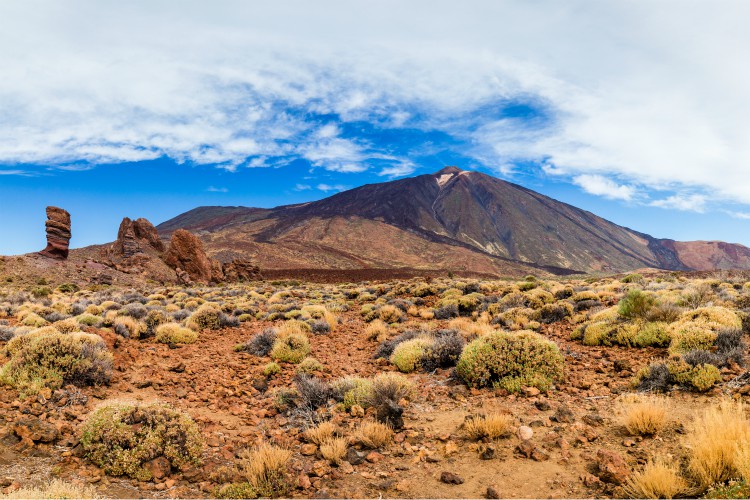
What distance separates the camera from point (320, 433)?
6219mm

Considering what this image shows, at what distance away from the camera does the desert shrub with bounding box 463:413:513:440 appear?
19.0 ft

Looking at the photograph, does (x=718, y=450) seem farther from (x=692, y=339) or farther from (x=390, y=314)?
(x=390, y=314)

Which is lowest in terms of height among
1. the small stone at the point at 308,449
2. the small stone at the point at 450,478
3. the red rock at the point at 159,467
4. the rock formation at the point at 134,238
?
the red rock at the point at 159,467

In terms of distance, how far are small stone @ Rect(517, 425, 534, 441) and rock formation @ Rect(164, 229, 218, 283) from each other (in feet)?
153

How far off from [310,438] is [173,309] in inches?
571

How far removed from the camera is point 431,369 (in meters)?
9.52

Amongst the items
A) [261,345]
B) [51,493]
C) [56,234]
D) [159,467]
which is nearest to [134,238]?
[56,234]

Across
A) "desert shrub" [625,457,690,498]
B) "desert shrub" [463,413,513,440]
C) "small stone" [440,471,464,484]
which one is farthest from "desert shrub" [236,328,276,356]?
"desert shrub" [625,457,690,498]

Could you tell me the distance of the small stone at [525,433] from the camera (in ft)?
18.7

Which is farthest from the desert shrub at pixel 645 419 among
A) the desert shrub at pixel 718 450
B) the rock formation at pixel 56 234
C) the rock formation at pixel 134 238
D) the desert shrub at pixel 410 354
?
the rock formation at pixel 134 238

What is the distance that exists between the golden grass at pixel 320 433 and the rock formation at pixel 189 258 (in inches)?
1769

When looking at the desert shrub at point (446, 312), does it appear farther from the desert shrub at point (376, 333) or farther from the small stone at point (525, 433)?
the small stone at point (525, 433)

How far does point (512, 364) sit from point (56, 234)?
47953 mm

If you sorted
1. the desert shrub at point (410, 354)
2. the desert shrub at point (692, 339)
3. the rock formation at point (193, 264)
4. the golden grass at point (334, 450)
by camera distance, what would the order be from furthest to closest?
the rock formation at point (193, 264)
the desert shrub at point (410, 354)
the desert shrub at point (692, 339)
the golden grass at point (334, 450)
